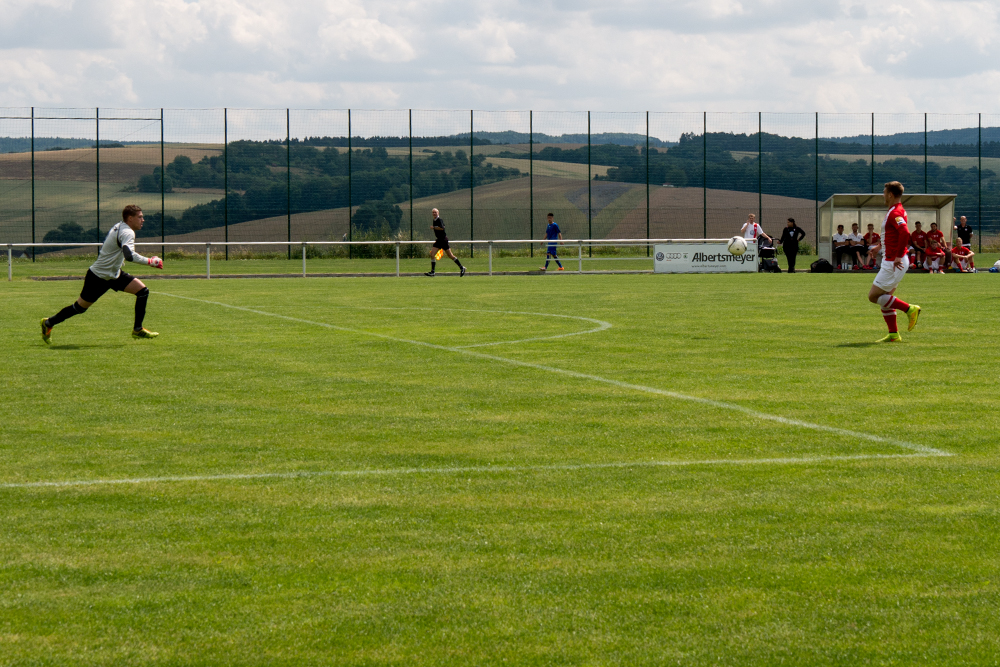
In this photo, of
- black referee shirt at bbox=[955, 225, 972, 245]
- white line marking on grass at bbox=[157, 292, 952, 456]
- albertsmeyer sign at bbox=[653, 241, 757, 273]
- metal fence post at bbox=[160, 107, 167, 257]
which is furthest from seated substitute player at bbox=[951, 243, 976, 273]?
metal fence post at bbox=[160, 107, 167, 257]

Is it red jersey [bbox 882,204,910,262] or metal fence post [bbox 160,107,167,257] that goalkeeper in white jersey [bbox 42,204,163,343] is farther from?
metal fence post [bbox 160,107,167,257]

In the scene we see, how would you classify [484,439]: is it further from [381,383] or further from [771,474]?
[381,383]

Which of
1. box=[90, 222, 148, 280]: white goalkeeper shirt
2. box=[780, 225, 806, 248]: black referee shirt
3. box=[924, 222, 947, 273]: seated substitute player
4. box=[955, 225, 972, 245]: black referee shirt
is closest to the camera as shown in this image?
box=[90, 222, 148, 280]: white goalkeeper shirt

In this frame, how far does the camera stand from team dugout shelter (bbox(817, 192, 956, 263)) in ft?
127

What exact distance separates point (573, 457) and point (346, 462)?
1384 millimetres

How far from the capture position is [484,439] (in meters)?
7.54

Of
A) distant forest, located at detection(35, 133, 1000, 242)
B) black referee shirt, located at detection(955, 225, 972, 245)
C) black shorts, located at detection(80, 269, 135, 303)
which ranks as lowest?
black shorts, located at detection(80, 269, 135, 303)

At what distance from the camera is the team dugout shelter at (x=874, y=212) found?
38.8m

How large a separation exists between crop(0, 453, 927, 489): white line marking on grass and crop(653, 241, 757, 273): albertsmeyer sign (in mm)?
30293

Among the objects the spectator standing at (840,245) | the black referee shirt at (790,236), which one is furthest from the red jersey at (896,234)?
the spectator standing at (840,245)

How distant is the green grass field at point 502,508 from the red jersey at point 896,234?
1737mm

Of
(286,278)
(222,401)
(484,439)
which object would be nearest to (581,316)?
(222,401)

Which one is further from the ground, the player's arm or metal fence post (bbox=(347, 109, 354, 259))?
metal fence post (bbox=(347, 109, 354, 259))

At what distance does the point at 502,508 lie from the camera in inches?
223
